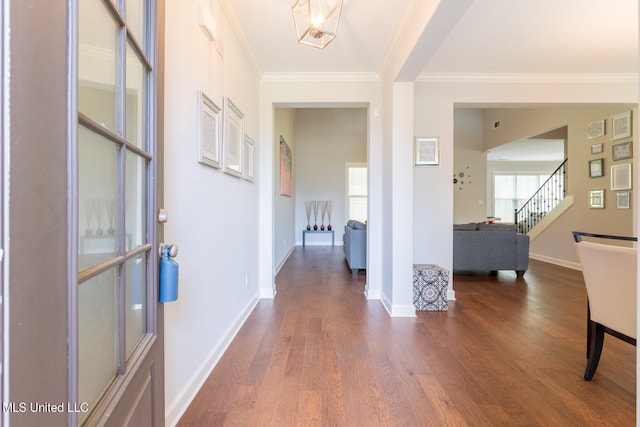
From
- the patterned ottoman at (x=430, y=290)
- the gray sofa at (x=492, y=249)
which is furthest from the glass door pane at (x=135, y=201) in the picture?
A: the gray sofa at (x=492, y=249)

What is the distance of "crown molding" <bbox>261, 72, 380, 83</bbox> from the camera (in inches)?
131

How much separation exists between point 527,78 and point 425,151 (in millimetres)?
1416

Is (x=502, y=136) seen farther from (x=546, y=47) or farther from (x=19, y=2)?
(x=19, y=2)

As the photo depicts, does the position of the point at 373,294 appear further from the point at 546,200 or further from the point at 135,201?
the point at 546,200

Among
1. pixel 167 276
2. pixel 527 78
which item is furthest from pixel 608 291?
pixel 527 78

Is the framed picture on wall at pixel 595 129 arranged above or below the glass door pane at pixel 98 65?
above

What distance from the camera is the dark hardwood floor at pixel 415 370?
1.48 metres

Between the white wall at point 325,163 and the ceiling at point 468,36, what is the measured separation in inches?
182

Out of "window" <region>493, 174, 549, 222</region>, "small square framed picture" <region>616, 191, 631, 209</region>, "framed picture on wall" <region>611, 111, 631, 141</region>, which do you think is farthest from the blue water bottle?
"window" <region>493, 174, 549, 222</region>

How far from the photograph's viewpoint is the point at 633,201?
165 inches

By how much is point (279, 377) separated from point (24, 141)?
1752 mm

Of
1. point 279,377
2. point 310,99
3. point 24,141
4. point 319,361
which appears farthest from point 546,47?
point 24,141

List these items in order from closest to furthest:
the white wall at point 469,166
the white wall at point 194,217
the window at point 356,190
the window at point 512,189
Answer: the white wall at point 194,217 → the white wall at point 469,166 → the window at point 356,190 → the window at point 512,189

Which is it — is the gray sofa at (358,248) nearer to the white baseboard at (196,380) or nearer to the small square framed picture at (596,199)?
the white baseboard at (196,380)
